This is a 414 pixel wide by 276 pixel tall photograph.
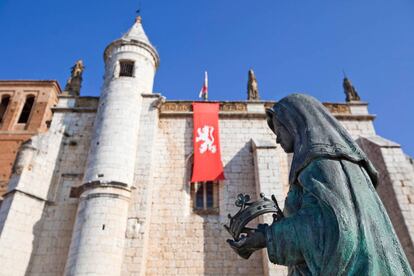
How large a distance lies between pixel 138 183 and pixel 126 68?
5.93 m

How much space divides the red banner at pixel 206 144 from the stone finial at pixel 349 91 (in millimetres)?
6577

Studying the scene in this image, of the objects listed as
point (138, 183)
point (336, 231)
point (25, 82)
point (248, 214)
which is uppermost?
point (25, 82)

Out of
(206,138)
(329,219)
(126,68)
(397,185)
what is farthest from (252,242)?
(126,68)

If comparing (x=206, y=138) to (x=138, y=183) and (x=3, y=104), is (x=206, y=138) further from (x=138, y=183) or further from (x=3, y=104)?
(x=3, y=104)

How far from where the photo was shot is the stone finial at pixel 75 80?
14.8m

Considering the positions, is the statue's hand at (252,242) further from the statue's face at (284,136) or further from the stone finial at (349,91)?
the stone finial at (349,91)

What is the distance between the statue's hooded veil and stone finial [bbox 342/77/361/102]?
1420 centimetres

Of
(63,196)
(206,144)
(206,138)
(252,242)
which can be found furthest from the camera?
(206,138)

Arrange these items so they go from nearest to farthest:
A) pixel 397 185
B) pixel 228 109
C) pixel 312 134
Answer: pixel 312 134
pixel 397 185
pixel 228 109

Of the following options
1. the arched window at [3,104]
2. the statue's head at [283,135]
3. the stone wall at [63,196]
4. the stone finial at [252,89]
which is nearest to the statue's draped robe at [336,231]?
the statue's head at [283,135]

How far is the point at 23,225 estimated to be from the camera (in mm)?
10414

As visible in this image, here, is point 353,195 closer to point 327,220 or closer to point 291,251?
point 327,220

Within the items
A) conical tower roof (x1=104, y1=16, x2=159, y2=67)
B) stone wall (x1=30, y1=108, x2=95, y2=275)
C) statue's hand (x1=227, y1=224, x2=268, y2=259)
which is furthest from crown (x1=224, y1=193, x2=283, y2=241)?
conical tower roof (x1=104, y1=16, x2=159, y2=67)

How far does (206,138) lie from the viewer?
1291 cm
